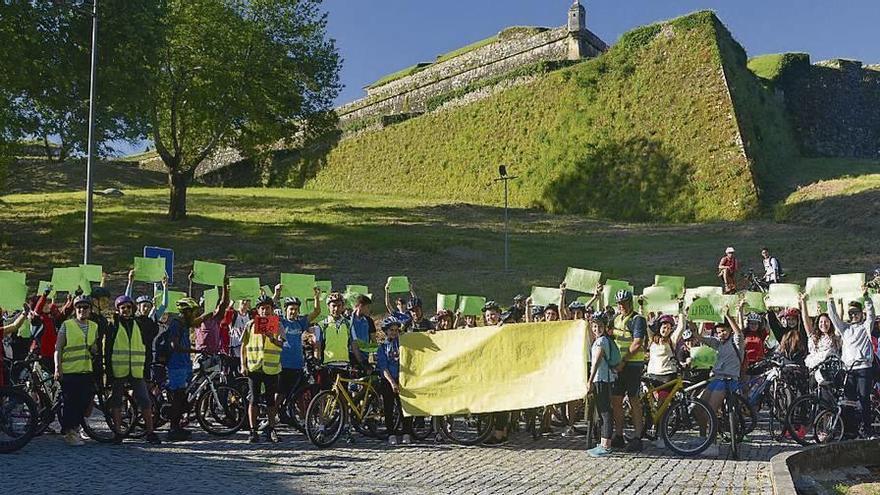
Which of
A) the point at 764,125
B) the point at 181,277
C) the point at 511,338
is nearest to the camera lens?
the point at 511,338

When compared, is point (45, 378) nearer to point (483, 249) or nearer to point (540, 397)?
point (540, 397)

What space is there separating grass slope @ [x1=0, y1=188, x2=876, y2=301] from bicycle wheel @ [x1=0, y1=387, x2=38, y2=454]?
15.0 meters

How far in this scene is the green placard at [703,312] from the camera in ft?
40.4

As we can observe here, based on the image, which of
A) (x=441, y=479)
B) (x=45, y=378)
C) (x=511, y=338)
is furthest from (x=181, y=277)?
(x=441, y=479)

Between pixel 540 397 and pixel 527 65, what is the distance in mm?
46176

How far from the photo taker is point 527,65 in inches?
2185

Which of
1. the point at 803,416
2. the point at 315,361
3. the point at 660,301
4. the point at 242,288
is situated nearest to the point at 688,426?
the point at 803,416

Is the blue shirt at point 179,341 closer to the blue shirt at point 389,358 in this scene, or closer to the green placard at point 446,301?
the blue shirt at point 389,358

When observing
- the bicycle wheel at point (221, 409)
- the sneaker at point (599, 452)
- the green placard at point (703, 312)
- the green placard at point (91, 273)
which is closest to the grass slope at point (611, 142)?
the green placard at point (703, 312)

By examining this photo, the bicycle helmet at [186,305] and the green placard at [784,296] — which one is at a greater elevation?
the green placard at [784,296]

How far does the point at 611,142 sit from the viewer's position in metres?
46.8

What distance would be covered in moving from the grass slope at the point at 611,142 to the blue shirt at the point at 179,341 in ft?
108

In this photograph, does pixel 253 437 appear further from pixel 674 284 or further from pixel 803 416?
pixel 674 284

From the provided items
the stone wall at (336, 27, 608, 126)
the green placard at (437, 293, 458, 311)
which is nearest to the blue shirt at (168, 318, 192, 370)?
the green placard at (437, 293, 458, 311)
